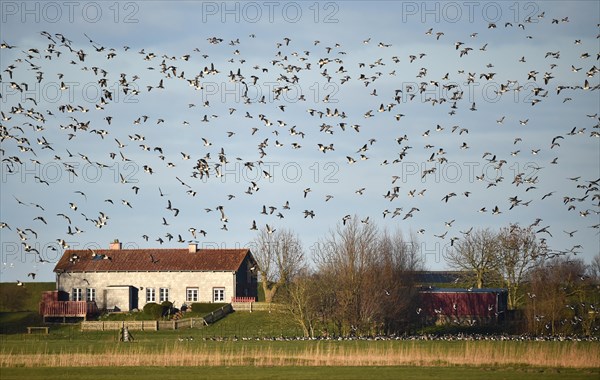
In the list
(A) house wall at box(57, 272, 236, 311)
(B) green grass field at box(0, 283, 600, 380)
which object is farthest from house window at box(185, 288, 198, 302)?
(B) green grass field at box(0, 283, 600, 380)

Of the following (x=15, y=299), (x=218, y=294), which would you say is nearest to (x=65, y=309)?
(x=218, y=294)

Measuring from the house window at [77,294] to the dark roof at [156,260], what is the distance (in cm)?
199

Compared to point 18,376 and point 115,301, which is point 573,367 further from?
point 115,301

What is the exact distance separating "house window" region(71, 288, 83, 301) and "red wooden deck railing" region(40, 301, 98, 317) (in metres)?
8.15

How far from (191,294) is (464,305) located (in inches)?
1049

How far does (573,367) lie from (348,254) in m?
38.1

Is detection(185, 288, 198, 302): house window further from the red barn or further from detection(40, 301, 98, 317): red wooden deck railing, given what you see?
the red barn

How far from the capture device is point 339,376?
4978 cm

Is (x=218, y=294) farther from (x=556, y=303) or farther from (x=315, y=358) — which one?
(x=315, y=358)

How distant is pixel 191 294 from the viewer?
107938mm

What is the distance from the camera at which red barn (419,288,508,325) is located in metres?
95.7

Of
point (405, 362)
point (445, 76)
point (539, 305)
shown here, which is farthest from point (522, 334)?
point (405, 362)

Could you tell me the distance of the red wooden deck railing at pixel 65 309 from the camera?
328 feet

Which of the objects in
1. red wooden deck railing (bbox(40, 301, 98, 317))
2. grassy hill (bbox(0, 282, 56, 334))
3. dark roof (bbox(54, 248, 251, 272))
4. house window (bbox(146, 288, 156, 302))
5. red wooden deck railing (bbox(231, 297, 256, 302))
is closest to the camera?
grassy hill (bbox(0, 282, 56, 334))
